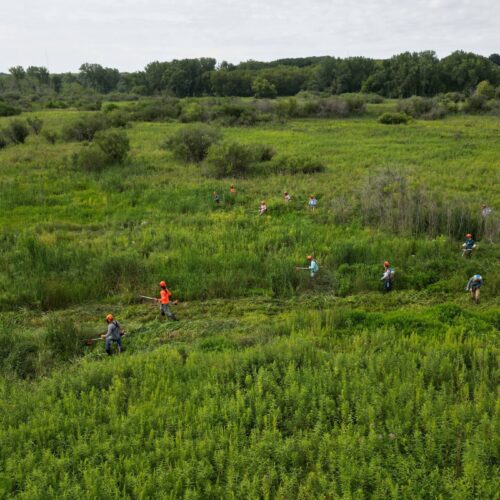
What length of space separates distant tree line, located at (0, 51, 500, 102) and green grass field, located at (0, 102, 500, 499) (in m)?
58.3

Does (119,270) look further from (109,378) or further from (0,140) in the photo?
(0,140)

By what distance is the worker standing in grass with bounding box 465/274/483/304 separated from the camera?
11422 mm

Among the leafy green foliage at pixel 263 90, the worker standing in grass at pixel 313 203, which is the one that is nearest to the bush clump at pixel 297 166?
the worker standing in grass at pixel 313 203

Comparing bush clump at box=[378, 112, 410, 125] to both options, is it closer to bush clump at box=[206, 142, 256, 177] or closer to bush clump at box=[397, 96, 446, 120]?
bush clump at box=[397, 96, 446, 120]

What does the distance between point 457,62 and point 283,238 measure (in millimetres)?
75878

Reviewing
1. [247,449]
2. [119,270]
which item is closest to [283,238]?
[119,270]

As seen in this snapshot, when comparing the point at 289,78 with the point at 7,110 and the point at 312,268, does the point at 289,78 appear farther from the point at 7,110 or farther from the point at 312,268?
the point at 312,268

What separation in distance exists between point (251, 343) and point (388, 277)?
14.8 feet

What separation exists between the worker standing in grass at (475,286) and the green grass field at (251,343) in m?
0.22

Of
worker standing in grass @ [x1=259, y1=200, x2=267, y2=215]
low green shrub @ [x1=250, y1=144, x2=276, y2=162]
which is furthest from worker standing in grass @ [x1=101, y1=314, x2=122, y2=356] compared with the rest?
low green shrub @ [x1=250, y1=144, x2=276, y2=162]

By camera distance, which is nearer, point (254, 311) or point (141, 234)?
point (254, 311)

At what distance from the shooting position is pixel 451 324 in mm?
10125

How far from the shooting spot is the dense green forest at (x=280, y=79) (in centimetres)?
7269

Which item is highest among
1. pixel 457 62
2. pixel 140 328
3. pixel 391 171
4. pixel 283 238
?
pixel 457 62
